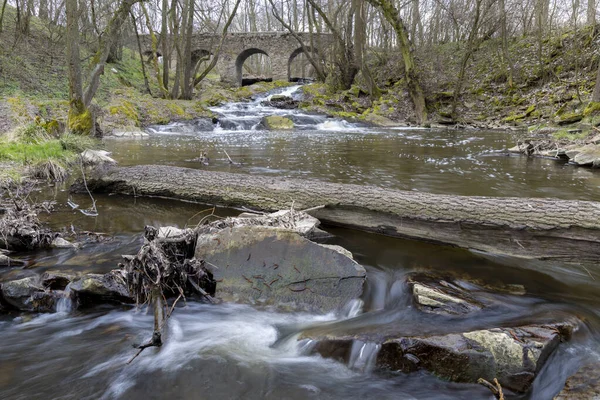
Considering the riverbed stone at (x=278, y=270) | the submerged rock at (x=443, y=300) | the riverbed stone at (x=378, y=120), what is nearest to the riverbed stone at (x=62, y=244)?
the riverbed stone at (x=278, y=270)

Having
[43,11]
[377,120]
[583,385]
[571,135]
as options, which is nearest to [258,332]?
[583,385]

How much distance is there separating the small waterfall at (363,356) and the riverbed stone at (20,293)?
2.42m

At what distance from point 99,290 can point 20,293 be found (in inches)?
22.0

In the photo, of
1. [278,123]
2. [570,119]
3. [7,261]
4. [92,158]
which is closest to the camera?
[7,261]

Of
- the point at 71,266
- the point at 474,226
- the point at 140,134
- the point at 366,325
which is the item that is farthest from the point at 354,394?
the point at 140,134

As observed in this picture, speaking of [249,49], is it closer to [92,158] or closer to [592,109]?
[592,109]

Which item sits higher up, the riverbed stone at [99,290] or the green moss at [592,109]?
the green moss at [592,109]

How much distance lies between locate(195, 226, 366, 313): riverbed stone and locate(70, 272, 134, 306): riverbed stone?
25.0 inches

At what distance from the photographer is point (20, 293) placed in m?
2.88

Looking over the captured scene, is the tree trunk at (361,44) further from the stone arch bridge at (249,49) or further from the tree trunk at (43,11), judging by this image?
the tree trunk at (43,11)

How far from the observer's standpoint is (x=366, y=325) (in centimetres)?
273

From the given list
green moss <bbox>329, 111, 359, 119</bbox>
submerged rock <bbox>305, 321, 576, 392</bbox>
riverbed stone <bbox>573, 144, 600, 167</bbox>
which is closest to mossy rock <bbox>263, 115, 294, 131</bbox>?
green moss <bbox>329, 111, 359, 119</bbox>

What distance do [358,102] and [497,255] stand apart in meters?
19.5

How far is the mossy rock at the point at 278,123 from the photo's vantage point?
1781 centimetres
